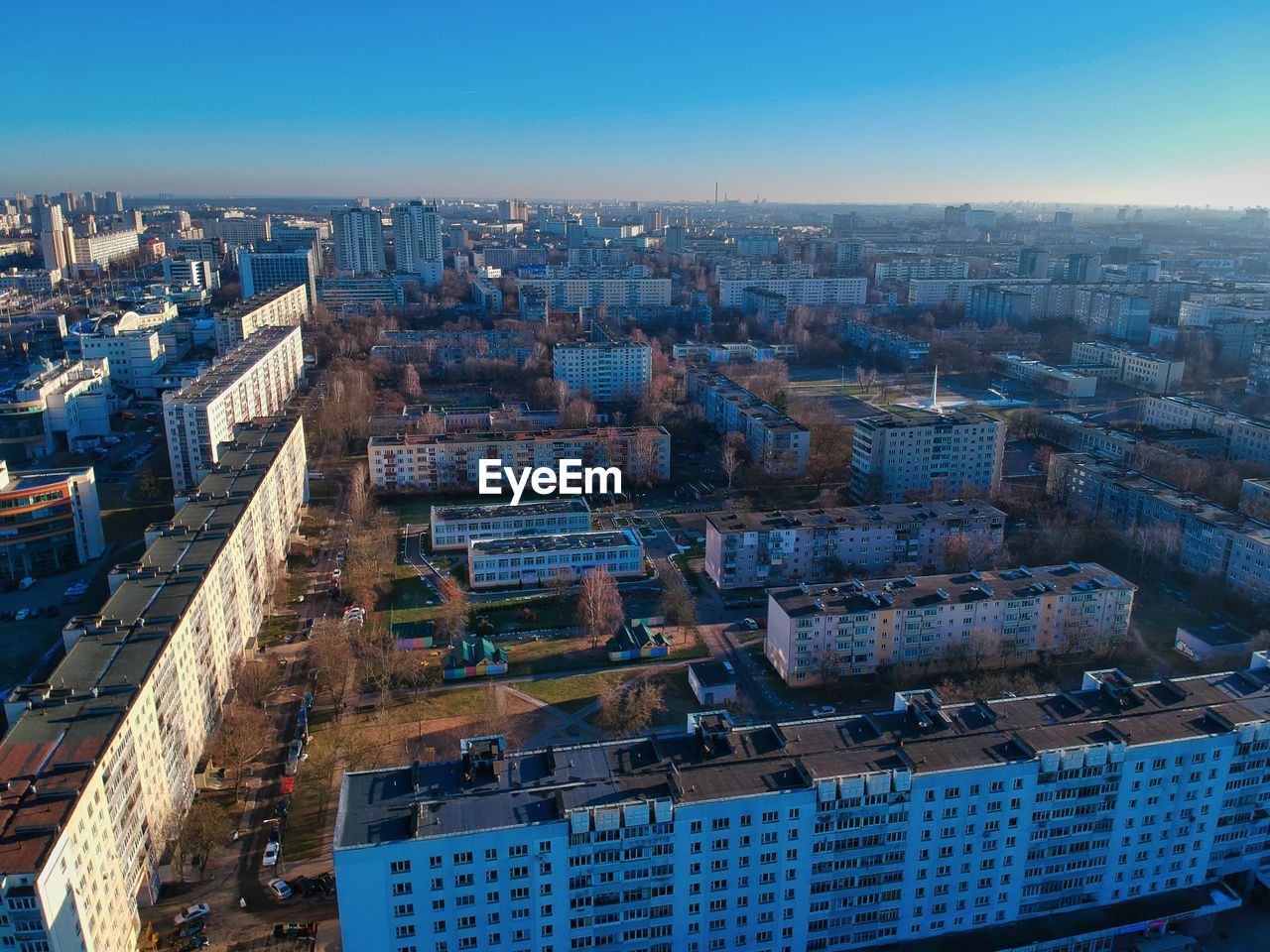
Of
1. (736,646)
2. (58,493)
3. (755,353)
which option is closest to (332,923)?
(736,646)

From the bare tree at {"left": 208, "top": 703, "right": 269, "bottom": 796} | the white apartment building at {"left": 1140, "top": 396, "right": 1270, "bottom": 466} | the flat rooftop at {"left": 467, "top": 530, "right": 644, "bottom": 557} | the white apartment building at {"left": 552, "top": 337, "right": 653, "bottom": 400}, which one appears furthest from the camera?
the white apartment building at {"left": 552, "top": 337, "right": 653, "bottom": 400}

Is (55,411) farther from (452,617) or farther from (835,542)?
(835,542)

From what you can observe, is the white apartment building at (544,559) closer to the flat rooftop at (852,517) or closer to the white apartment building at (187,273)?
the flat rooftop at (852,517)

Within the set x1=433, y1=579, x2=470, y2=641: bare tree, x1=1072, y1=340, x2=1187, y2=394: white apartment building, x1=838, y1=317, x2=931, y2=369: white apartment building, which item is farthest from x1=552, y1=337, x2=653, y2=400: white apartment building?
x1=1072, y1=340, x2=1187, y2=394: white apartment building

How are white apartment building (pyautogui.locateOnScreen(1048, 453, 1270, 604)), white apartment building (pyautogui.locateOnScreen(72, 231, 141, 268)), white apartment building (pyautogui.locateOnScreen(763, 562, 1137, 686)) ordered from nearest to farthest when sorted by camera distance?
white apartment building (pyautogui.locateOnScreen(763, 562, 1137, 686)) → white apartment building (pyautogui.locateOnScreen(1048, 453, 1270, 604)) → white apartment building (pyautogui.locateOnScreen(72, 231, 141, 268))

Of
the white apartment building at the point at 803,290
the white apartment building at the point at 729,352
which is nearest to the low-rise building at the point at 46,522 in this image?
the white apartment building at the point at 729,352
